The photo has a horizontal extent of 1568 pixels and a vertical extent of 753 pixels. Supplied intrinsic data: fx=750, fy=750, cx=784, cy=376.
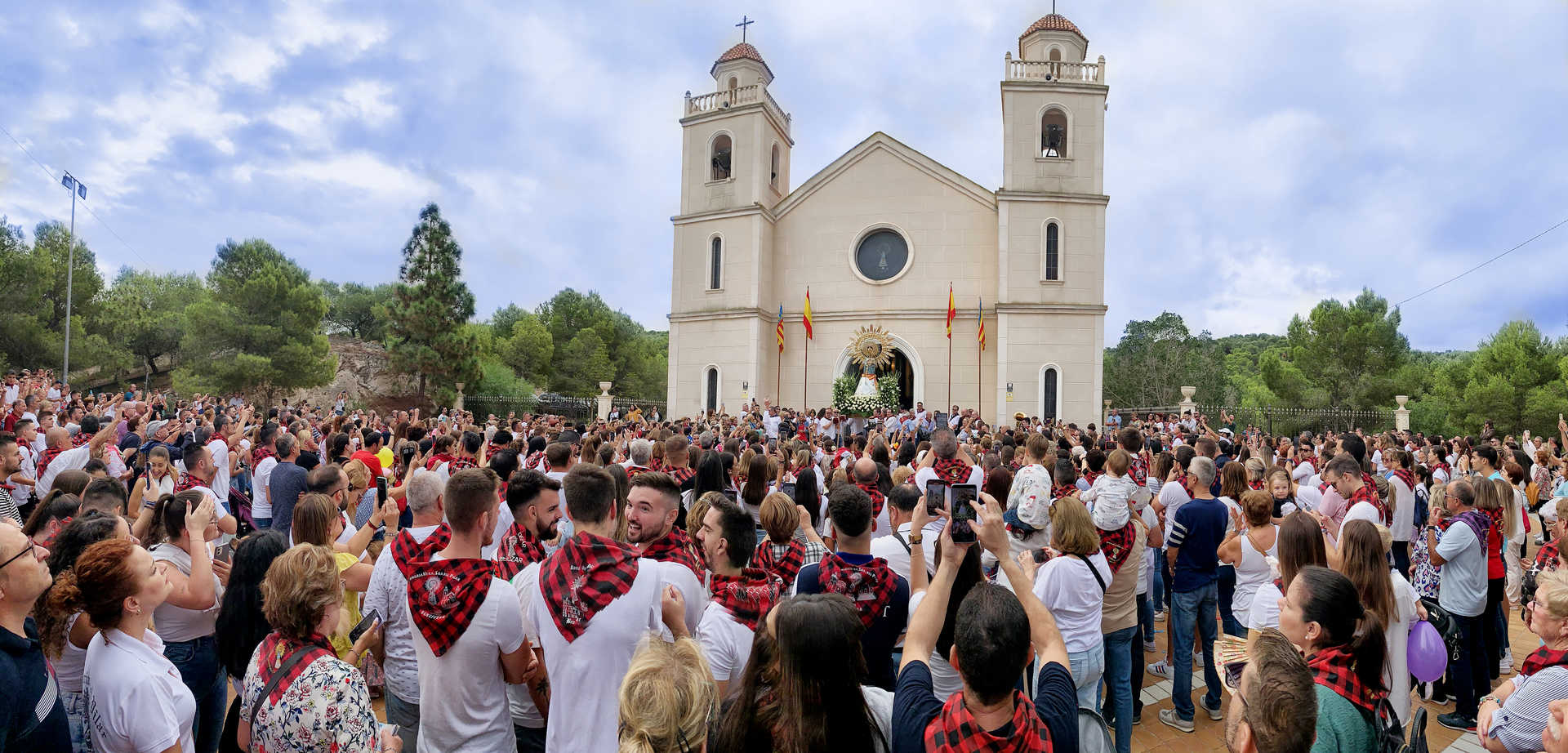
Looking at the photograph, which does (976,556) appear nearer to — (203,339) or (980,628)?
(980,628)

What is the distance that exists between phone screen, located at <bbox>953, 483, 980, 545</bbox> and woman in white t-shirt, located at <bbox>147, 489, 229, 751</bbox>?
3.04m

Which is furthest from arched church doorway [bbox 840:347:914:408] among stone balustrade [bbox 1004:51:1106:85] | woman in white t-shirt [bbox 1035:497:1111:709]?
woman in white t-shirt [bbox 1035:497:1111:709]

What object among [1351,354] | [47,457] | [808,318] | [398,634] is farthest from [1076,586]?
[1351,354]

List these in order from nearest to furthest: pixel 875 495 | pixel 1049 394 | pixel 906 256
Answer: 1. pixel 875 495
2. pixel 1049 394
3. pixel 906 256

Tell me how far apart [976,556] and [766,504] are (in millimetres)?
980

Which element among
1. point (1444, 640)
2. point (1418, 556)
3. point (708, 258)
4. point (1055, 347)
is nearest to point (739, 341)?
point (708, 258)

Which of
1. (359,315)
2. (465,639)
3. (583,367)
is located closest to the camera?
(465,639)

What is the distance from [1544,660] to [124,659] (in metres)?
4.53

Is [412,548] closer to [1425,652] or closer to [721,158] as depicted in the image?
[1425,652]

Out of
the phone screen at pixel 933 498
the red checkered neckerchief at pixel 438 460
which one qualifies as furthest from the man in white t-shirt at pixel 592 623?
the red checkered neckerchief at pixel 438 460

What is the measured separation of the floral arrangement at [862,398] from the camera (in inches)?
813

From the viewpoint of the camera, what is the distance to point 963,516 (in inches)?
92.2

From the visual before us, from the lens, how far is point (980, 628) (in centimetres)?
180

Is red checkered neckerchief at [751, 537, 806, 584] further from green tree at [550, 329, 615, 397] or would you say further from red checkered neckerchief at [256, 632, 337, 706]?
green tree at [550, 329, 615, 397]
